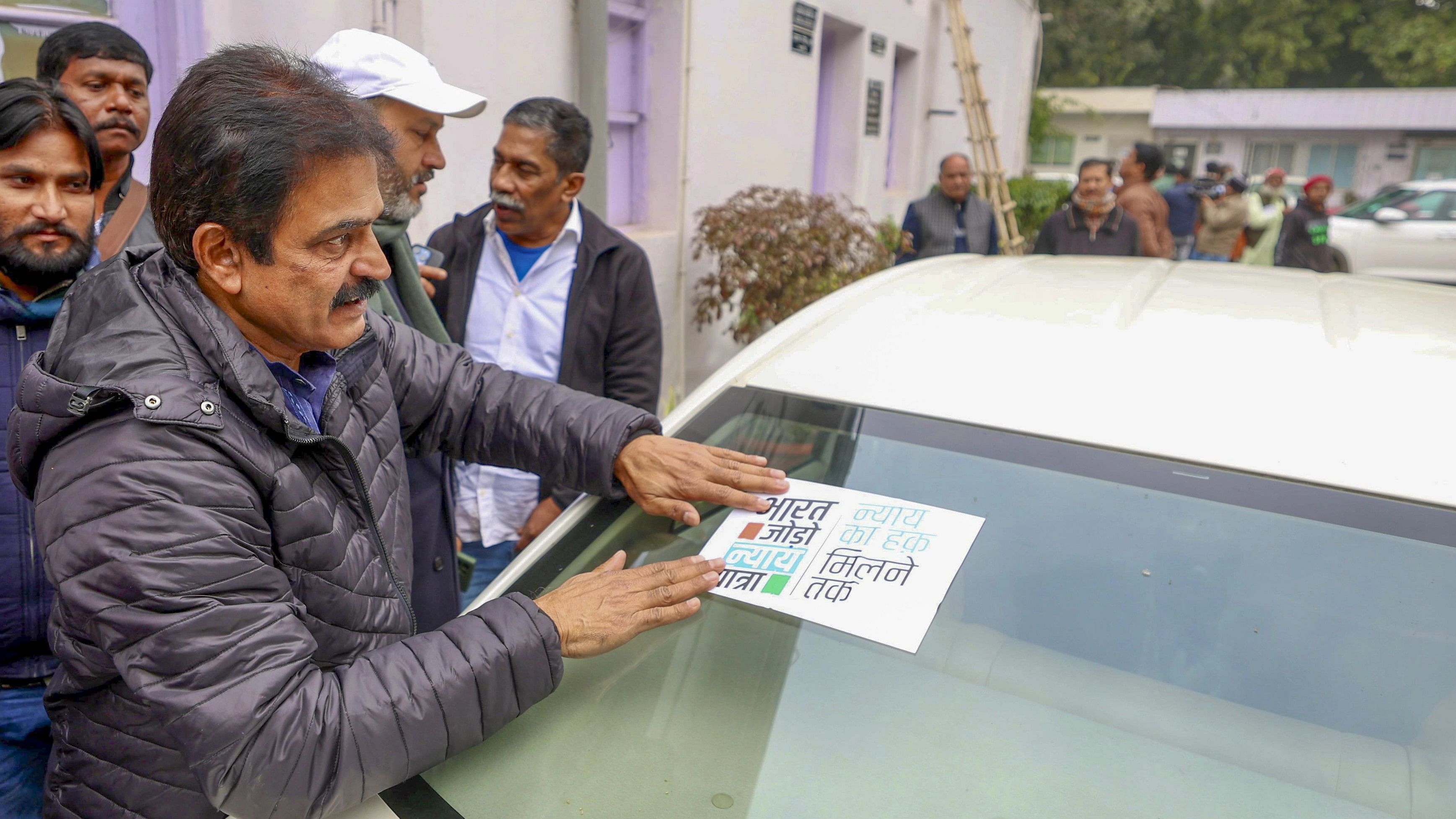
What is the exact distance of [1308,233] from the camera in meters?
8.16

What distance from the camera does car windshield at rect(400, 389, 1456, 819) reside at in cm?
118

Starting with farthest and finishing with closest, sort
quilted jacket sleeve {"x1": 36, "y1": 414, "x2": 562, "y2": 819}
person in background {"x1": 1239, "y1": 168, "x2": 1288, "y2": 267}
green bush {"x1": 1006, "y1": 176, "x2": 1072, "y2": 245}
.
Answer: green bush {"x1": 1006, "y1": 176, "x2": 1072, "y2": 245}
person in background {"x1": 1239, "y1": 168, "x2": 1288, "y2": 267}
quilted jacket sleeve {"x1": 36, "y1": 414, "x2": 562, "y2": 819}

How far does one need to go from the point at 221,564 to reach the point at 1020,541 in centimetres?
108

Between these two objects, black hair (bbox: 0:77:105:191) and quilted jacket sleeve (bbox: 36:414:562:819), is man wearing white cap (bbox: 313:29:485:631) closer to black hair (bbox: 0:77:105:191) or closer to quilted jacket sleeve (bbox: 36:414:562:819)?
black hair (bbox: 0:77:105:191)

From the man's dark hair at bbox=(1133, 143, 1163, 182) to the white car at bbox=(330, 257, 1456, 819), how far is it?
17.1 feet

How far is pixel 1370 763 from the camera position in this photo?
118 cm

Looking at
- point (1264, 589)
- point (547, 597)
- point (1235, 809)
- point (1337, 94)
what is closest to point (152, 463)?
Result: point (547, 597)

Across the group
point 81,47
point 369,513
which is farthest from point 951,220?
point 369,513

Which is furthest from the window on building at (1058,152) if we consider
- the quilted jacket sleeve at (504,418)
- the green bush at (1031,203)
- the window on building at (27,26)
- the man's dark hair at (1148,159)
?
the quilted jacket sleeve at (504,418)

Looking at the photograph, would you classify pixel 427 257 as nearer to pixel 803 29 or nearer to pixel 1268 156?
pixel 803 29

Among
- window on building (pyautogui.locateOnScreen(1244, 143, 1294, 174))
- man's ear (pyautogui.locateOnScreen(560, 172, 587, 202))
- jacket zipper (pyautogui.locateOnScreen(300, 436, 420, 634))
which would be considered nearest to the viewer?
jacket zipper (pyautogui.locateOnScreen(300, 436, 420, 634))

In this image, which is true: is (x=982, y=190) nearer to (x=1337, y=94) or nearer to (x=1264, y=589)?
(x=1264, y=589)

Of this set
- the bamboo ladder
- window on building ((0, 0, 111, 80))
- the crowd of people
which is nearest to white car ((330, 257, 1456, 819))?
window on building ((0, 0, 111, 80))

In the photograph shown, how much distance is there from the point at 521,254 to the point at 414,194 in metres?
0.67
